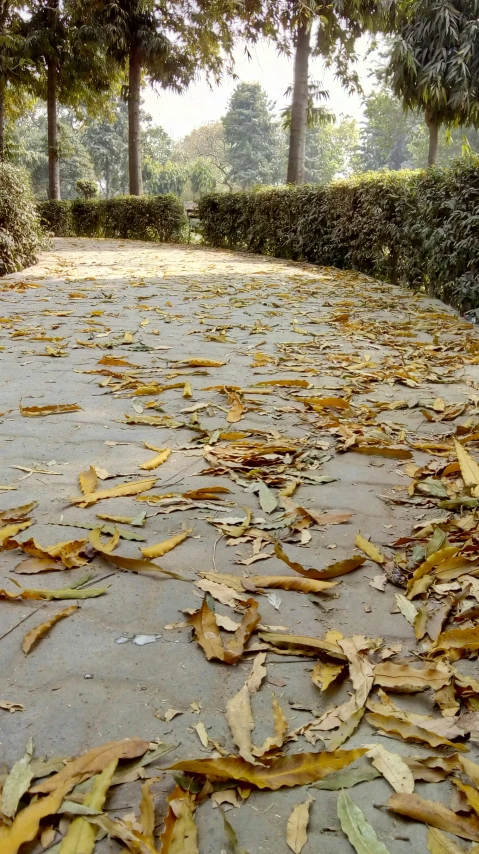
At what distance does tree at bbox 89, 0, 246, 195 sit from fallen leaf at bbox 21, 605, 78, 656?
20166mm

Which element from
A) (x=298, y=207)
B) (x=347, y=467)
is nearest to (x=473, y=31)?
(x=298, y=207)

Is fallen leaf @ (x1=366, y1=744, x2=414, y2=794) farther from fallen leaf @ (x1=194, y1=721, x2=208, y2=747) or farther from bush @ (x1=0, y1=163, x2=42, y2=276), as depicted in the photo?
bush @ (x1=0, y1=163, x2=42, y2=276)

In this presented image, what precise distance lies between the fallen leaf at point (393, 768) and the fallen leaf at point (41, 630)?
2.37ft

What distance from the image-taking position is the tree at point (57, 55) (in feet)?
65.5

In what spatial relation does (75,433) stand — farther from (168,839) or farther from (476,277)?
(476,277)

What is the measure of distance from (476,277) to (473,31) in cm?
1519

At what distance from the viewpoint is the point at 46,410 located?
2.91 meters

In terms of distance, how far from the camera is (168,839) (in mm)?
914

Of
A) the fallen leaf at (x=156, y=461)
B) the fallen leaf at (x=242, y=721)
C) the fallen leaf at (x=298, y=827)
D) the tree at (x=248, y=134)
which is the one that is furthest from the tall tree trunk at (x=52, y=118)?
the tree at (x=248, y=134)

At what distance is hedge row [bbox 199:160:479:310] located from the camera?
6.09m

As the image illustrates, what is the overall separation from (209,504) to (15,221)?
8.34 metres

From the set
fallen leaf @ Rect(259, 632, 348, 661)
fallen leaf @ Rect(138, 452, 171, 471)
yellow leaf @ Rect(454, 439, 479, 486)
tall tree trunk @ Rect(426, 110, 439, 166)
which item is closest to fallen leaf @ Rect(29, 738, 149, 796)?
fallen leaf @ Rect(259, 632, 348, 661)

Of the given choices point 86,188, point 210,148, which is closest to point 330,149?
point 210,148

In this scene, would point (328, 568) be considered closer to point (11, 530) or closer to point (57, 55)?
→ point (11, 530)
